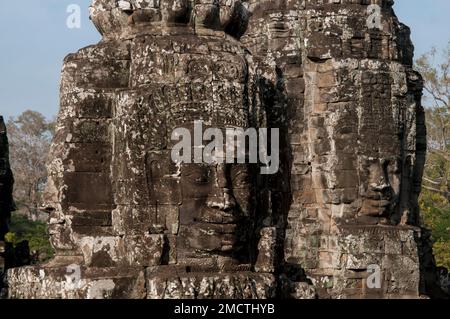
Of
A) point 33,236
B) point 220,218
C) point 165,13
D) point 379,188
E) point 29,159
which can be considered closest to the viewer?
point 220,218

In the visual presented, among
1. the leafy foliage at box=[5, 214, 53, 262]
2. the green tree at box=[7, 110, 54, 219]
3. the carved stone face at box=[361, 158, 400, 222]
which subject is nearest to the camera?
the carved stone face at box=[361, 158, 400, 222]

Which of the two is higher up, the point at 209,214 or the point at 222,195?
the point at 222,195

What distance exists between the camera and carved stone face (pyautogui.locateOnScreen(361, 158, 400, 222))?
59.3ft

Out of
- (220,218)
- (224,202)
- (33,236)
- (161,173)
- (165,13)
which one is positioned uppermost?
(165,13)

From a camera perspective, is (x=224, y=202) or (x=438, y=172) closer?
(x=224, y=202)

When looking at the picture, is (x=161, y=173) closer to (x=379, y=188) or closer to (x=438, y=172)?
(x=379, y=188)

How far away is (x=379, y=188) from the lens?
18.0m

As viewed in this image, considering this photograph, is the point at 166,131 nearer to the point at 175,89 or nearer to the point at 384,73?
the point at 175,89

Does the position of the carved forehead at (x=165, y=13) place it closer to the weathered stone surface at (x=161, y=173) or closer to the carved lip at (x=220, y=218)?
the weathered stone surface at (x=161, y=173)

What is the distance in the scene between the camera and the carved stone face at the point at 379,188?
18.1 meters

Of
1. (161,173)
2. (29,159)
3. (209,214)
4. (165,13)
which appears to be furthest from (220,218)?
(29,159)

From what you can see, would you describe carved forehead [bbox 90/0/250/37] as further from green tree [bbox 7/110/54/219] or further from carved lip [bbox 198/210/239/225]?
green tree [bbox 7/110/54/219]

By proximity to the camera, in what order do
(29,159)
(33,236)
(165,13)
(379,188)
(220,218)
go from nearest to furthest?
1. (220,218)
2. (165,13)
3. (379,188)
4. (33,236)
5. (29,159)

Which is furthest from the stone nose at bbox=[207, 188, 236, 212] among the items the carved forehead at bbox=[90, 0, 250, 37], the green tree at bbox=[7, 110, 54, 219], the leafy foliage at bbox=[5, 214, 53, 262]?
the green tree at bbox=[7, 110, 54, 219]
